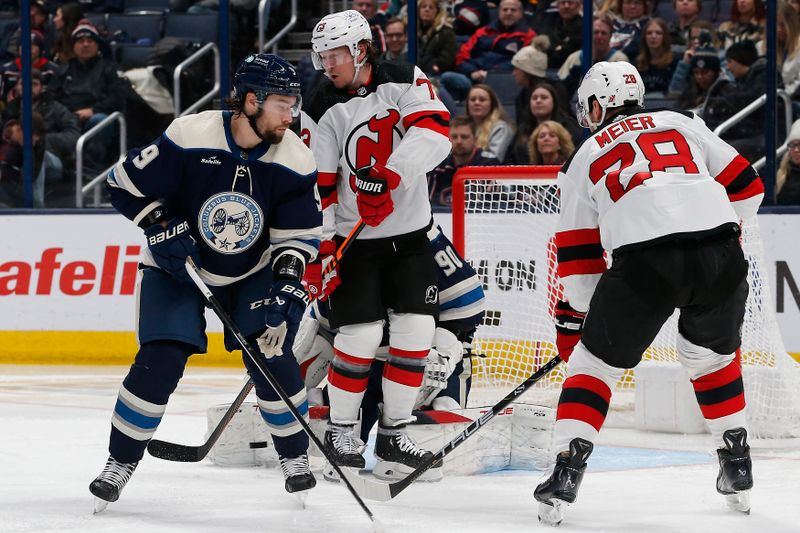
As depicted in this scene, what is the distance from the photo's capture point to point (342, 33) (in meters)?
3.76

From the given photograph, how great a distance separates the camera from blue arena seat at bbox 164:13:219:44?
7.69 m

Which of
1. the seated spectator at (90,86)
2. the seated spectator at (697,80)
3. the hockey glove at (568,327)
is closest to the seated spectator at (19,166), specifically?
the seated spectator at (90,86)

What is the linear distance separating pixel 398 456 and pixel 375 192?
28.0 inches

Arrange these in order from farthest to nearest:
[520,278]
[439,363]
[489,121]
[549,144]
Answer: [489,121] → [549,144] → [520,278] → [439,363]

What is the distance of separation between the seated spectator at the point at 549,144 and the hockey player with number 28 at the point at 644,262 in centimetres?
299

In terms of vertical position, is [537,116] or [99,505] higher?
[99,505]

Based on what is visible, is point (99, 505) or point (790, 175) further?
point (790, 175)

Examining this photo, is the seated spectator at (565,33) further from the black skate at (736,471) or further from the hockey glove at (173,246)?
the hockey glove at (173,246)

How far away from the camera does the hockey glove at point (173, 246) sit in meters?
3.20

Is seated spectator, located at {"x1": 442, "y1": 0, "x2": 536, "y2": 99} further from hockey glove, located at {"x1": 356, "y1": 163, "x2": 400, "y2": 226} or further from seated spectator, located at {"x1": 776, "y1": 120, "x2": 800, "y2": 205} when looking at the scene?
hockey glove, located at {"x1": 356, "y1": 163, "x2": 400, "y2": 226}

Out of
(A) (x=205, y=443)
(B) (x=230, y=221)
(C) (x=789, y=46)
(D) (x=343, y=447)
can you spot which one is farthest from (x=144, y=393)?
(C) (x=789, y=46)

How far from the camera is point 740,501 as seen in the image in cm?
327

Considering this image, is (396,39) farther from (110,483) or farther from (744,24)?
(110,483)

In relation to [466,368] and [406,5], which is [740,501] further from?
[406,5]
